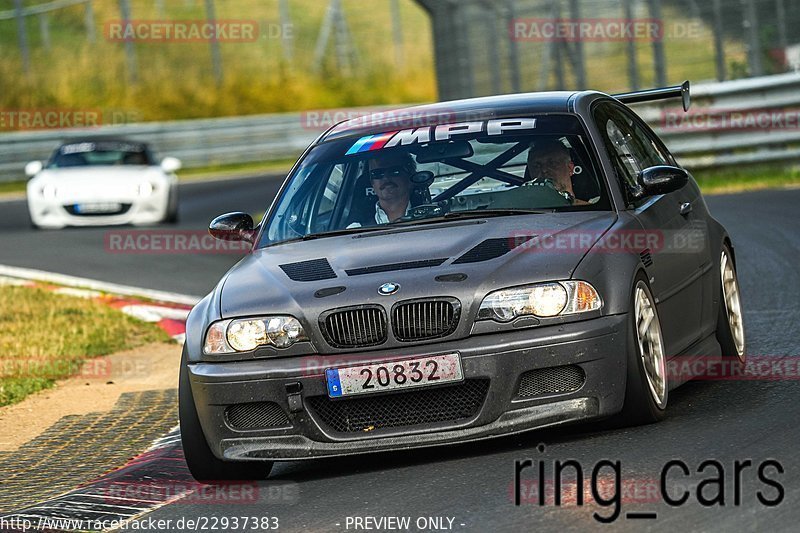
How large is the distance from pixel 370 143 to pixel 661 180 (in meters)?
1.48

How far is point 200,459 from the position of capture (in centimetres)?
652

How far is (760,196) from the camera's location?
17.0 metres

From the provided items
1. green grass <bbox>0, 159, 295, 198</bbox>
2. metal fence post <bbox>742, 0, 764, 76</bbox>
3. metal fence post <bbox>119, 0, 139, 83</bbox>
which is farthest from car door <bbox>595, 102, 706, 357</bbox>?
metal fence post <bbox>119, 0, 139, 83</bbox>

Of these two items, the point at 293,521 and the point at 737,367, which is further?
the point at 737,367

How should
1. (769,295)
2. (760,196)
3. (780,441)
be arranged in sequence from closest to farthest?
(780,441) → (769,295) → (760,196)

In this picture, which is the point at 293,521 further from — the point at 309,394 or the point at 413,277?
the point at 413,277

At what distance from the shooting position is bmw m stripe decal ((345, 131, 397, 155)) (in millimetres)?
7648

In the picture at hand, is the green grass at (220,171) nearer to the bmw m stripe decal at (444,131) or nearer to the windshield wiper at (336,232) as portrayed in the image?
the bmw m stripe decal at (444,131)

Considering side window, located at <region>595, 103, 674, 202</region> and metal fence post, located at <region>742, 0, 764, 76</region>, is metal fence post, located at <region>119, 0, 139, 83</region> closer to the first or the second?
metal fence post, located at <region>742, 0, 764, 76</region>

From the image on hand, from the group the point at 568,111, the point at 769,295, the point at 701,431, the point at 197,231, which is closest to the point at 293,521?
the point at 701,431

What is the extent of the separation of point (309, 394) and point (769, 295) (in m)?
4.88

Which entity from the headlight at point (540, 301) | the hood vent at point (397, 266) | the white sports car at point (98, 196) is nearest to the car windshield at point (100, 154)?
the white sports car at point (98, 196)

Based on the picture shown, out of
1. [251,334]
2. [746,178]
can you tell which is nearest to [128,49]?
[746,178]

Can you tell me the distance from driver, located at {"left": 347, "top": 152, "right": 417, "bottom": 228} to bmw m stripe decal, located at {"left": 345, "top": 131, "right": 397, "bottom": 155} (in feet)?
0.49
